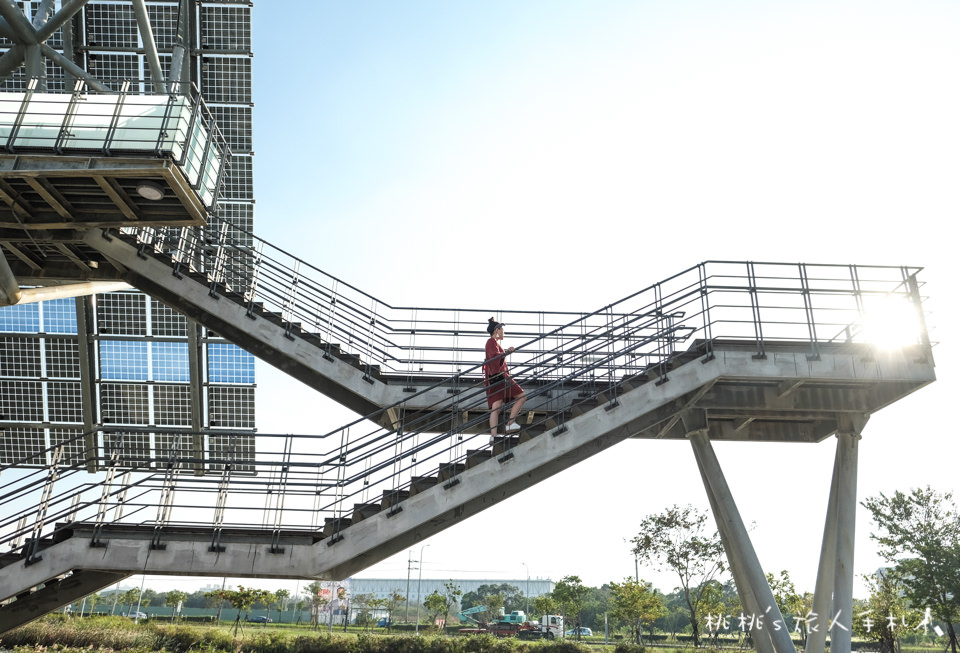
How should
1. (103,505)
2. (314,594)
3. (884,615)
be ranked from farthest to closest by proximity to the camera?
(314,594) < (884,615) < (103,505)

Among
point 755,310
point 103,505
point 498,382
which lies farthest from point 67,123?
point 755,310

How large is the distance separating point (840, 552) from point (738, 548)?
1.89 meters

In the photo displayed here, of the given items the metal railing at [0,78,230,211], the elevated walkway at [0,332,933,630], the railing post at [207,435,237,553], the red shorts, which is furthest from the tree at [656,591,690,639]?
the metal railing at [0,78,230,211]

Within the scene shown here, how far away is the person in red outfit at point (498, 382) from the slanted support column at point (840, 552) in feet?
21.1

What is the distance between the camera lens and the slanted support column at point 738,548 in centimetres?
1300

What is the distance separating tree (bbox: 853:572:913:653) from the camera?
31.5 m

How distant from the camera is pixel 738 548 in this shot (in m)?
13.7

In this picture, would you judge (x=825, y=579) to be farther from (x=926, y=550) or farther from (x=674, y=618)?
(x=674, y=618)

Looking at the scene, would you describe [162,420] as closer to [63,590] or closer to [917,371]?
[63,590]

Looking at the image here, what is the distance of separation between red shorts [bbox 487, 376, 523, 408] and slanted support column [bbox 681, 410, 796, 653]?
12.9 feet

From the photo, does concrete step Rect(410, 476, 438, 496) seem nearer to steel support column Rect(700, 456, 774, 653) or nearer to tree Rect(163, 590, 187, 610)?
steel support column Rect(700, 456, 774, 653)

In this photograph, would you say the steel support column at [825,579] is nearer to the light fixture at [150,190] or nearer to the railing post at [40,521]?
the railing post at [40,521]

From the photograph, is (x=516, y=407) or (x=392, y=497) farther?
(x=516, y=407)

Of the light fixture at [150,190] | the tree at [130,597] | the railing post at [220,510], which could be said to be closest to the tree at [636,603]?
the tree at [130,597]
